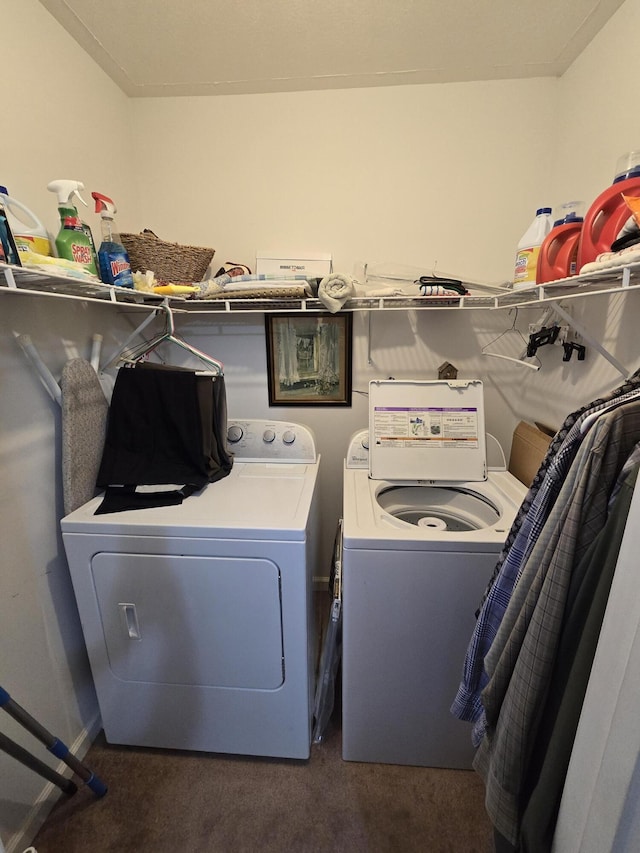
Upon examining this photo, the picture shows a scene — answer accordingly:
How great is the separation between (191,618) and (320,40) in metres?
2.25

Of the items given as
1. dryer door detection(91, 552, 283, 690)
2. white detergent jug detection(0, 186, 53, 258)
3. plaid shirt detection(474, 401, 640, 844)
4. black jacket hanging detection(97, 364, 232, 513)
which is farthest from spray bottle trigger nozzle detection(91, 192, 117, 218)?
plaid shirt detection(474, 401, 640, 844)

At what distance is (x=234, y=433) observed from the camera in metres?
1.76

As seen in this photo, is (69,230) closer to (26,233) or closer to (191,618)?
(26,233)

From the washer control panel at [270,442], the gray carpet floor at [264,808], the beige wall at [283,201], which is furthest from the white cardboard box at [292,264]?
the gray carpet floor at [264,808]

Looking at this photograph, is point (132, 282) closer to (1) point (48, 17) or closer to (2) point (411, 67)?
(1) point (48, 17)

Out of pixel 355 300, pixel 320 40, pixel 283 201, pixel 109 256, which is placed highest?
pixel 320 40

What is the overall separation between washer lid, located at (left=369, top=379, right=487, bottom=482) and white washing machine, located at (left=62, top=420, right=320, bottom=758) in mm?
428

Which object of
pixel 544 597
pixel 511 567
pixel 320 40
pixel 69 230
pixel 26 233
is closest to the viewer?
pixel 544 597

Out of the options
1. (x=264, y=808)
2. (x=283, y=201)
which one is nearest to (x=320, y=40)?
(x=283, y=201)

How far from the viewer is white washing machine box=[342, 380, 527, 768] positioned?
1203mm

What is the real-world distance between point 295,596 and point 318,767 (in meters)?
0.80

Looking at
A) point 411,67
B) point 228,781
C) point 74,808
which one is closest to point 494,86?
point 411,67

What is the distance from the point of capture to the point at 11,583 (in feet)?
3.85

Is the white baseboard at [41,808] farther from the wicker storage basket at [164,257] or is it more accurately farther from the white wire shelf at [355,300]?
the wicker storage basket at [164,257]
